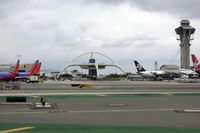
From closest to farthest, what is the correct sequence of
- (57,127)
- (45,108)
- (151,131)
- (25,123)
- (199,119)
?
(151,131) → (57,127) → (25,123) → (199,119) → (45,108)

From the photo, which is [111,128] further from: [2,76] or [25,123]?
[2,76]

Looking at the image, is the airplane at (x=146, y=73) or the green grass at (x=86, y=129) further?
the airplane at (x=146, y=73)

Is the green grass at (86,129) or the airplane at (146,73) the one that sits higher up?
the airplane at (146,73)

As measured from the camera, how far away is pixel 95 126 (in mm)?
14453

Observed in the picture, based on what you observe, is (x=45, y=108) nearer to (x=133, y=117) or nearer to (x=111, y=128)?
(x=133, y=117)

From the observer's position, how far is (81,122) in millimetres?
15688

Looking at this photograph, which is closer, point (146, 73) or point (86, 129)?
point (86, 129)

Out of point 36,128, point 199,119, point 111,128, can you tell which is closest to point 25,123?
point 36,128

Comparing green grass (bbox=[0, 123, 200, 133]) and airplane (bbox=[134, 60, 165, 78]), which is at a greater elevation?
airplane (bbox=[134, 60, 165, 78])

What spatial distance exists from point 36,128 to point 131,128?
5308 millimetres

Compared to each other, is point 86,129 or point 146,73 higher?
point 146,73

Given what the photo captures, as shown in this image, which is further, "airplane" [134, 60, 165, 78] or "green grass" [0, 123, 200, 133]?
"airplane" [134, 60, 165, 78]

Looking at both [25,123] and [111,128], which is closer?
[111,128]

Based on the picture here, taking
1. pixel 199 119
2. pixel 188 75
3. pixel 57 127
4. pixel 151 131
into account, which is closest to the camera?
pixel 151 131
